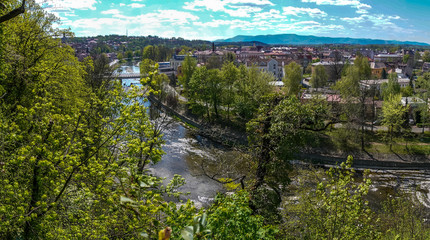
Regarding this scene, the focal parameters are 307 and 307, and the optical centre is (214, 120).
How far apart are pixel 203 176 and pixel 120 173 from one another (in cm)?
1386

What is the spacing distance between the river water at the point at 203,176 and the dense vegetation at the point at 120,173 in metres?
4.94

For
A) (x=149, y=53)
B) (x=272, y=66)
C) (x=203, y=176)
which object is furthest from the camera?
(x=149, y=53)

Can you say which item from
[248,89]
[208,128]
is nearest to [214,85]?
[248,89]

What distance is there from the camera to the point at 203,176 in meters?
18.1

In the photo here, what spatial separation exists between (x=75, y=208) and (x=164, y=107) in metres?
29.7

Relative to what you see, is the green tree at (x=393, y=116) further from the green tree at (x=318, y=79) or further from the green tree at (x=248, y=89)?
the green tree at (x=318, y=79)

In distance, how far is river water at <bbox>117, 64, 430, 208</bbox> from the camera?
639 inches

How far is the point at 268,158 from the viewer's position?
8961 millimetres

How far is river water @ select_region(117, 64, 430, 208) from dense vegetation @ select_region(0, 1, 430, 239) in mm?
4942

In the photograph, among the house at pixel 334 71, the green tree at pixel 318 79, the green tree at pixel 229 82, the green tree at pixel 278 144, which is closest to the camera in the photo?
the green tree at pixel 278 144

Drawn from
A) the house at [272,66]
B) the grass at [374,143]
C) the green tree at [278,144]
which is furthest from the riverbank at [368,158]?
the house at [272,66]

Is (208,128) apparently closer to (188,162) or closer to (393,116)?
(188,162)

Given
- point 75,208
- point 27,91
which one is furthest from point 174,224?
point 27,91

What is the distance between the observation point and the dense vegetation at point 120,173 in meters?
4.14
